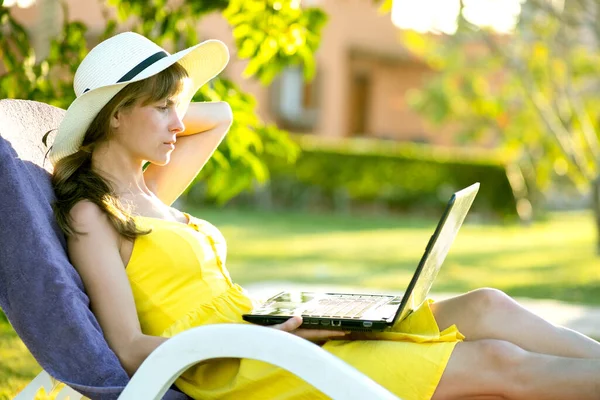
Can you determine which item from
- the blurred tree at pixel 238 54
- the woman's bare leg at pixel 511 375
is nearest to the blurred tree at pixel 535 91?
the blurred tree at pixel 238 54

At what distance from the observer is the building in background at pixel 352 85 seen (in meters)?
27.6

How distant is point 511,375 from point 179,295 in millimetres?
979

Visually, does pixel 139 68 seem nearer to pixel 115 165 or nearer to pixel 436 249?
pixel 115 165

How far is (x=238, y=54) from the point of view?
5.16m

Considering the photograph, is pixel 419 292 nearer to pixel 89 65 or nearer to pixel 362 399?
pixel 362 399

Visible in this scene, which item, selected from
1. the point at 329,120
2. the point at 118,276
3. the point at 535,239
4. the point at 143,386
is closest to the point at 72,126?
the point at 118,276

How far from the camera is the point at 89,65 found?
122 inches

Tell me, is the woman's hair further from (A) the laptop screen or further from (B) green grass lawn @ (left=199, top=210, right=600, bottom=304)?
(B) green grass lawn @ (left=199, top=210, right=600, bottom=304)

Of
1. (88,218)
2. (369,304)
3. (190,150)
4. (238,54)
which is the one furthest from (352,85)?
(88,218)

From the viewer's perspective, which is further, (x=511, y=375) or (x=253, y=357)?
(x=511, y=375)

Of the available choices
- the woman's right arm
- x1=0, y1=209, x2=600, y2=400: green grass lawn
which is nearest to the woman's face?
the woman's right arm

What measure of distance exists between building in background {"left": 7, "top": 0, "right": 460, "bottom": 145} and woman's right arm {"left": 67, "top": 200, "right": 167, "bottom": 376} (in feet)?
68.6

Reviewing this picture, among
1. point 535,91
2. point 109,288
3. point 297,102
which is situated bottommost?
point 297,102

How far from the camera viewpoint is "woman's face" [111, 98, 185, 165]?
9.93ft
